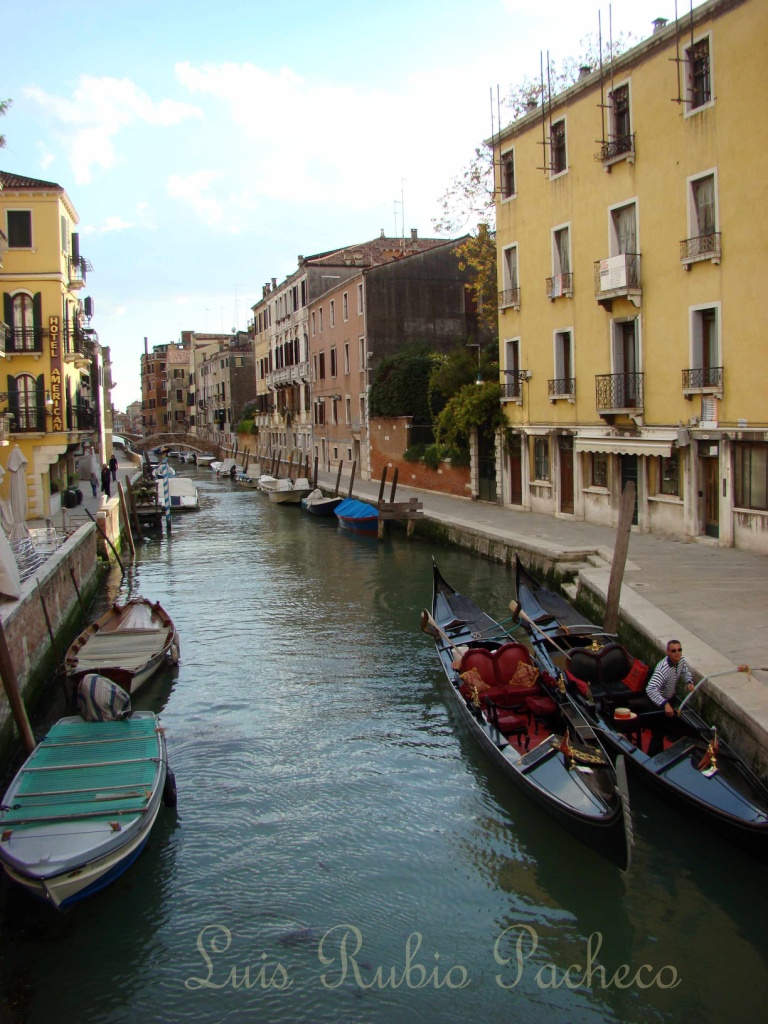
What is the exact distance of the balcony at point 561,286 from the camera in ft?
64.7

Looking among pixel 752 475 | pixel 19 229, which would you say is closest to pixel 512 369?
pixel 752 475

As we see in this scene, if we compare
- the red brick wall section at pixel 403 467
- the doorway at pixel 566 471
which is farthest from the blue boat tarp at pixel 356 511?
the doorway at pixel 566 471

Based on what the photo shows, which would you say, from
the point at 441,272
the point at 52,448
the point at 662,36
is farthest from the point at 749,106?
the point at 441,272

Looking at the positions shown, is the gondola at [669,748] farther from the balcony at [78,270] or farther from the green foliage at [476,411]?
the balcony at [78,270]

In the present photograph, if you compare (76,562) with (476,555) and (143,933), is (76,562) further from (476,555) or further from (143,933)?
(143,933)

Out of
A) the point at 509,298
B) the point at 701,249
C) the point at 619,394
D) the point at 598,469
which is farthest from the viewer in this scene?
the point at 509,298

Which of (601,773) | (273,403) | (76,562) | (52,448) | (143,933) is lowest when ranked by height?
(143,933)

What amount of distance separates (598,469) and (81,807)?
14.7 meters

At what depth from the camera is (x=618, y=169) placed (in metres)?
17.8

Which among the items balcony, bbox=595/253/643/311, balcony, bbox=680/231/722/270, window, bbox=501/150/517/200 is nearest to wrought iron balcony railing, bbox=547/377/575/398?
balcony, bbox=595/253/643/311

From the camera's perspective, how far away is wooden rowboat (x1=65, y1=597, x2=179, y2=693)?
→ 1115 cm

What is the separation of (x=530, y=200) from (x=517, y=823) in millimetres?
16796

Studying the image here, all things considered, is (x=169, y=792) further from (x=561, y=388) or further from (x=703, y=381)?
(x=561, y=388)

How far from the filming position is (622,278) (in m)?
17.5
